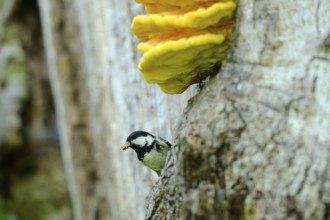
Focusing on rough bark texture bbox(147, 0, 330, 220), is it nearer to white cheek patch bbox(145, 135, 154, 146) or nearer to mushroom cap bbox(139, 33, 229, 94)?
mushroom cap bbox(139, 33, 229, 94)

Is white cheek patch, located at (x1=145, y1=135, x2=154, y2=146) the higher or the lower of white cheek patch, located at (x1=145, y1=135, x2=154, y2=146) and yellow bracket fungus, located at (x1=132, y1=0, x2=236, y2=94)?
the lower

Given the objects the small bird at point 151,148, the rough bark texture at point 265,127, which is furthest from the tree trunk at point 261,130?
the small bird at point 151,148

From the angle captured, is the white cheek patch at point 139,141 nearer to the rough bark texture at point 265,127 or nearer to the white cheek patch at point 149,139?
the white cheek patch at point 149,139

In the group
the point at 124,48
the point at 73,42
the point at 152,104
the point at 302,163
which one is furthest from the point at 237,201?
the point at 73,42

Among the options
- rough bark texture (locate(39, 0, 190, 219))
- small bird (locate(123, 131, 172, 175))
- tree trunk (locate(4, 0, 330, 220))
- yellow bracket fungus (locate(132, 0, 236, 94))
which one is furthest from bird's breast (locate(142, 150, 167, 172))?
yellow bracket fungus (locate(132, 0, 236, 94))

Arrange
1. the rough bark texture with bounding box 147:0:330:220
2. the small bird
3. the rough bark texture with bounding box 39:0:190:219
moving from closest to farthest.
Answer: the rough bark texture with bounding box 147:0:330:220, the small bird, the rough bark texture with bounding box 39:0:190:219

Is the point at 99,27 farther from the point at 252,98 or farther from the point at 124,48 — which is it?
the point at 252,98
